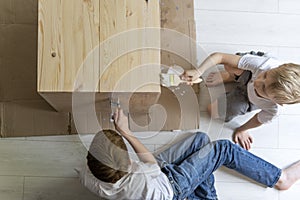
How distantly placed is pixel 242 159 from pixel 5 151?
2.22 feet

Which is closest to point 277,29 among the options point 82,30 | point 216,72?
point 216,72

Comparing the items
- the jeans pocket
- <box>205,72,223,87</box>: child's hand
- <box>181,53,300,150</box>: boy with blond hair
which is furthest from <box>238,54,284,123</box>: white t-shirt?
the jeans pocket

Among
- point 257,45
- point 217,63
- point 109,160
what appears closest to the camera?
point 109,160

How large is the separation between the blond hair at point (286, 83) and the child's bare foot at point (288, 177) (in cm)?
31

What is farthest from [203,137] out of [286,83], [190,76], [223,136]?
[286,83]

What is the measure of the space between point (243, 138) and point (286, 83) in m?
0.30

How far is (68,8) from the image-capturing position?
3.31 ft

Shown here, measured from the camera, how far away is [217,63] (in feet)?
4.24

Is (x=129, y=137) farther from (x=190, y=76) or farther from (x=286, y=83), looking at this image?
(x=286, y=83)

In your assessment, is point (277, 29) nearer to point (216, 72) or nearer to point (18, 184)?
point (216, 72)

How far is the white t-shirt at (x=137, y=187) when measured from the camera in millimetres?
1033

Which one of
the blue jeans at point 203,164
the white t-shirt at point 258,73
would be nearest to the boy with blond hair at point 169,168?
the blue jeans at point 203,164

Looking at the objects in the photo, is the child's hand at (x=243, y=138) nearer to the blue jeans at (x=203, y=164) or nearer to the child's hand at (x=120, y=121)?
the blue jeans at (x=203, y=164)

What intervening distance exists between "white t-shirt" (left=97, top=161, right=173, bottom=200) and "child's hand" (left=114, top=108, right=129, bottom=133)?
4.9 inches
